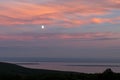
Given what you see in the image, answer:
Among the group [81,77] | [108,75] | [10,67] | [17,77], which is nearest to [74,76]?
[81,77]

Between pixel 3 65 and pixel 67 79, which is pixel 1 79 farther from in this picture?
pixel 3 65

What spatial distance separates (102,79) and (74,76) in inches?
96.3

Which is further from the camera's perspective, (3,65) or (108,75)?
(3,65)

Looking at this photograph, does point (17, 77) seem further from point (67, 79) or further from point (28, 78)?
point (67, 79)

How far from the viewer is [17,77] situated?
105ft

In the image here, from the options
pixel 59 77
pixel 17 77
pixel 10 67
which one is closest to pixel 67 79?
pixel 59 77

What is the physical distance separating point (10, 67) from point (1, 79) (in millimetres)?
15195

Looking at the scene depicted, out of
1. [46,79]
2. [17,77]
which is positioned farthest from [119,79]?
[17,77]

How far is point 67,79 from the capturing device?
1188 inches

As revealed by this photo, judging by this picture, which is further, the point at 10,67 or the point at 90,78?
the point at 10,67

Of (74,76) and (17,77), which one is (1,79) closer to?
(17,77)

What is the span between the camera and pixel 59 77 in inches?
1207

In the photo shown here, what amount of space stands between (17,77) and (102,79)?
24.6ft

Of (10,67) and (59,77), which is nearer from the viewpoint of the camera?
A: (59,77)
